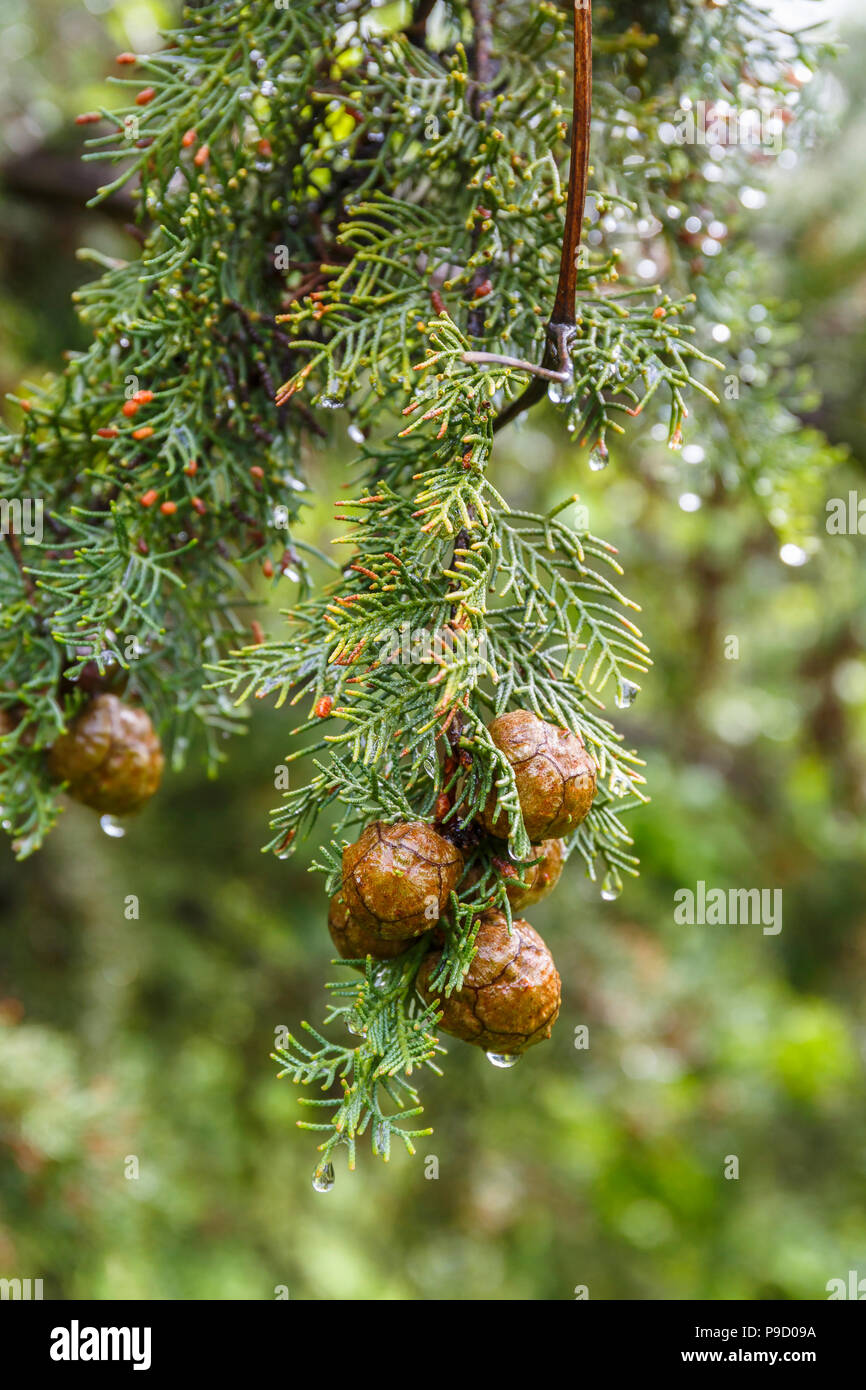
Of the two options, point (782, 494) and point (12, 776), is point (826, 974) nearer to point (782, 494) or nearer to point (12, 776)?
point (782, 494)

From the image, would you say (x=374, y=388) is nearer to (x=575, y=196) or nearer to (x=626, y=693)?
(x=575, y=196)

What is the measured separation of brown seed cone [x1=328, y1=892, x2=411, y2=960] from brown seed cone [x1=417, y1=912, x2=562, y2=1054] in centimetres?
3

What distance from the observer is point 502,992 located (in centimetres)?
78

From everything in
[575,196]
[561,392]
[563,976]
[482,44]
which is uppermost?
[482,44]

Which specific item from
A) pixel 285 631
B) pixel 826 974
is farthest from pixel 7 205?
pixel 826 974

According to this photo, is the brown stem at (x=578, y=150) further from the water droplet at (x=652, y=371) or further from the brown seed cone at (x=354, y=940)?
the brown seed cone at (x=354, y=940)

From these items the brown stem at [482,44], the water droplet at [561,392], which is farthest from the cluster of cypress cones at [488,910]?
the brown stem at [482,44]

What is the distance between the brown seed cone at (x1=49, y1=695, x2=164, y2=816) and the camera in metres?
1.13

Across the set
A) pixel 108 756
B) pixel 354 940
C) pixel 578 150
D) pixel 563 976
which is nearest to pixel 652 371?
pixel 578 150

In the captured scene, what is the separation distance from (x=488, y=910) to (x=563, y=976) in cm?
265

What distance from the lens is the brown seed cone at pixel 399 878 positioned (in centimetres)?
75

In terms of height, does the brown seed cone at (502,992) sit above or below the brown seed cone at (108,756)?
below

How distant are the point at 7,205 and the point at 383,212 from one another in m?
→ 2.22

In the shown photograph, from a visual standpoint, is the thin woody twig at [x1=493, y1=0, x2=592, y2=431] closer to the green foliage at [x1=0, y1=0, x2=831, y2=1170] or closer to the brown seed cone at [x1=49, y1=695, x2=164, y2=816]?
the green foliage at [x1=0, y1=0, x2=831, y2=1170]
